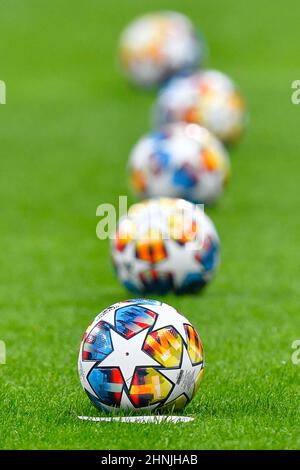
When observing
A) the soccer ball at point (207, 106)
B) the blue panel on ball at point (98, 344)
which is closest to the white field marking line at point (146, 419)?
the blue panel on ball at point (98, 344)

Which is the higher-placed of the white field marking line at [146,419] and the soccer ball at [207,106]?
the soccer ball at [207,106]

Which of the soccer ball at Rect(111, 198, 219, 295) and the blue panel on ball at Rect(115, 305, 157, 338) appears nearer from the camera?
the blue panel on ball at Rect(115, 305, 157, 338)

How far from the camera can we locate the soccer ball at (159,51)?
87.0ft

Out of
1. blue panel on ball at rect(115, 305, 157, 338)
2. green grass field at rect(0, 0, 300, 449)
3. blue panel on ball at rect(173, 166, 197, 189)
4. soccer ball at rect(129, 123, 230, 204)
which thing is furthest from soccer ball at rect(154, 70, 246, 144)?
blue panel on ball at rect(115, 305, 157, 338)

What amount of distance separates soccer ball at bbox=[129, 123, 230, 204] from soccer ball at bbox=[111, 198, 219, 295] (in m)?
4.93

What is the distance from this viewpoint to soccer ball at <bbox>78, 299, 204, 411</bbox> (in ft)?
23.7

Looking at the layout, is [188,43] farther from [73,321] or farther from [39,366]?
[39,366]

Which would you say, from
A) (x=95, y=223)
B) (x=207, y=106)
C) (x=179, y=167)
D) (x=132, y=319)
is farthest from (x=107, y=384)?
(x=207, y=106)

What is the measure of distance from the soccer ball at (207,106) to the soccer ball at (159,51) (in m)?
4.79

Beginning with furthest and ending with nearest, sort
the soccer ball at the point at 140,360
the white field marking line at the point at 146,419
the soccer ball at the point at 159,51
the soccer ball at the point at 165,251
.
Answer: the soccer ball at the point at 159,51 → the soccer ball at the point at 165,251 → the soccer ball at the point at 140,360 → the white field marking line at the point at 146,419

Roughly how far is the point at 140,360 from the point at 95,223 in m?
9.68

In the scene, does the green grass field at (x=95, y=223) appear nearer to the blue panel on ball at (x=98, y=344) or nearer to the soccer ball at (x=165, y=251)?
the soccer ball at (x=165, y=251)

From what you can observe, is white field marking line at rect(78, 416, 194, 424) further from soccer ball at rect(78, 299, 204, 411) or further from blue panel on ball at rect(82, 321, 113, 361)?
blue panel on ball at rect(82, 321, 113, 361)

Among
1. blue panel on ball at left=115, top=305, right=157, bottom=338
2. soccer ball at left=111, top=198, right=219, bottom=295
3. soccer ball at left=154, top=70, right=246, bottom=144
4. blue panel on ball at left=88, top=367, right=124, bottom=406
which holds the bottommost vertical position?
blue panel on ball at left=88, top=367, right=124, bottom=406
